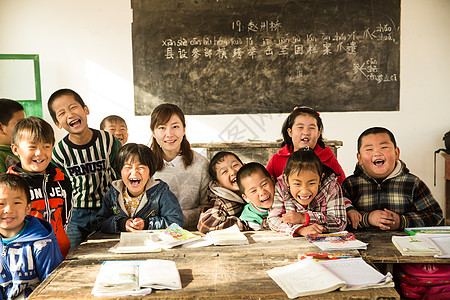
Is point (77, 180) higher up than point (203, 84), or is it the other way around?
point (203, 84)

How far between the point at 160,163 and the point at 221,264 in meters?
1.00

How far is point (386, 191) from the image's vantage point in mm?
2252

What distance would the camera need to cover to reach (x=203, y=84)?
16.0 feet

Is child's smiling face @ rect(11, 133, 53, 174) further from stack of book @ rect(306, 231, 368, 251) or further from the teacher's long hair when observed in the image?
stack of book @ rect(306, 231, 368, 251)

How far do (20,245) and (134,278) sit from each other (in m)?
0.55

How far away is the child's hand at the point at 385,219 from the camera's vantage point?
2131 mm

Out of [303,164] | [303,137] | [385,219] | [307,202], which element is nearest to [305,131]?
[303,137]

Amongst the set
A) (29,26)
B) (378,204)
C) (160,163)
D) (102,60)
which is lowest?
(378,204)

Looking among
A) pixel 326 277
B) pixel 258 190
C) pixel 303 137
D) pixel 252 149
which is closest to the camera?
pixel 326 277

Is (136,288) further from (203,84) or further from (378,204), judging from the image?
(203,84)

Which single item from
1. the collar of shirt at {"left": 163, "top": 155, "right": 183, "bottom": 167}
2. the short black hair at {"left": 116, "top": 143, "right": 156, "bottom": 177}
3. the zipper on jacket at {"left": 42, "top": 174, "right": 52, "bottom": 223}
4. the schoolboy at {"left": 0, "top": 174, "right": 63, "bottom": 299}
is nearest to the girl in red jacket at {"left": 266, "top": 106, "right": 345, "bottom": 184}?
the collar of shirt at {"left": 163, "top": 155, "right": 183, "bottom": 167}

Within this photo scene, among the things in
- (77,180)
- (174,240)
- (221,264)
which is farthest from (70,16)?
(221,264)

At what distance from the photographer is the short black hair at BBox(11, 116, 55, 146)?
80.5 inches

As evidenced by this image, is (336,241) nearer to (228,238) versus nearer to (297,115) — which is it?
(228,238)
